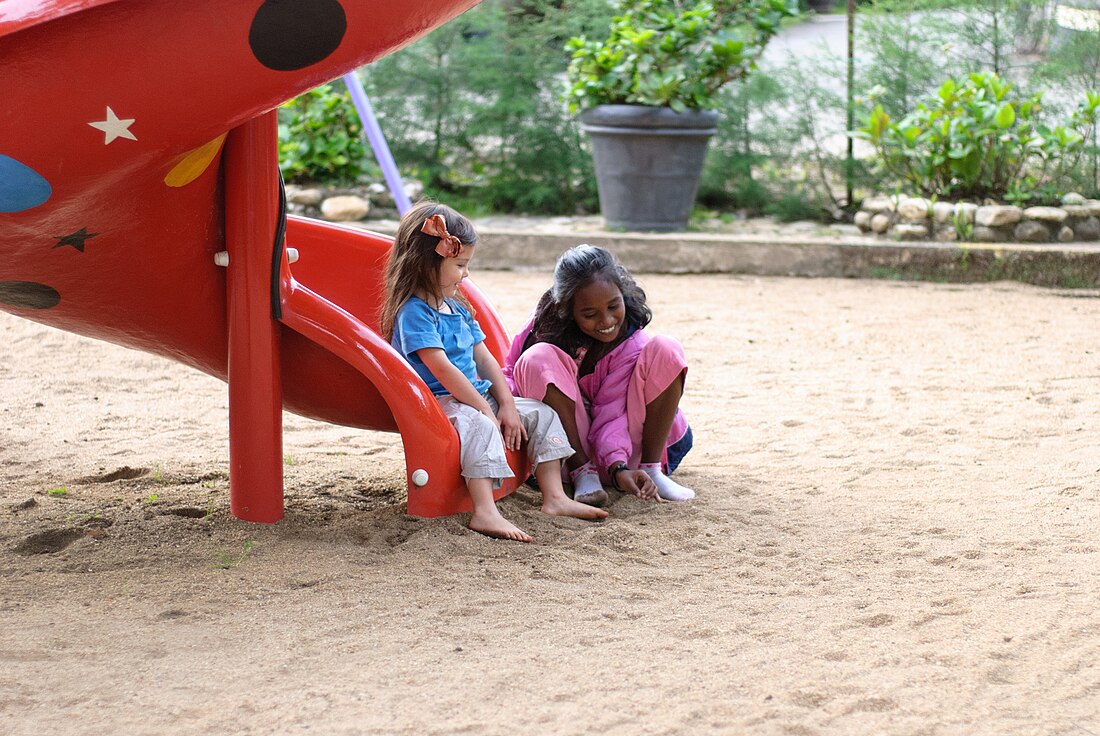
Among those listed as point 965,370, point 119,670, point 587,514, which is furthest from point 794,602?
point 965,370

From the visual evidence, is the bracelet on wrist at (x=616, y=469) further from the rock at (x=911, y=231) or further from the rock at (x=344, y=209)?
the rock at (x=344, y=209)

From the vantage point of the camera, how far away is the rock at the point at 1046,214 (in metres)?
6.65

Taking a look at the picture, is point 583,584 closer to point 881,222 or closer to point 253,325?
point 253,325

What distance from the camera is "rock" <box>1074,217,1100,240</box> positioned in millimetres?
6758

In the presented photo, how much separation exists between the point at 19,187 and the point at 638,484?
164cm

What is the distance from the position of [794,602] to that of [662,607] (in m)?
0.26

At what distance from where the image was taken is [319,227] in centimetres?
338

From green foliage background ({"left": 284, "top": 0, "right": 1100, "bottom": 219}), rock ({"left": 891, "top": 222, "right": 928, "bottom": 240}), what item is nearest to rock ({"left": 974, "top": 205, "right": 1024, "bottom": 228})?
rock ({"left": 891, "top": 222, "right": 928, "bottom": 240})

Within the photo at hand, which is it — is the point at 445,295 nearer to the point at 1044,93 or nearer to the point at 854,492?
the point at 854,492

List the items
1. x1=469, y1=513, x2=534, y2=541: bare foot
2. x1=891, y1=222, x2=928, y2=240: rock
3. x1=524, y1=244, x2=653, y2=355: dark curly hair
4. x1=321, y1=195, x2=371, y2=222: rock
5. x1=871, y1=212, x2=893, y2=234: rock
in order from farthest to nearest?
x1=321, y1=195, x2=371, y2=222: rock → x1=871, y1=212, x2=893, y2=234: rock → x1=891, y1=222, x2=928, y2=240: rock → x1=524, y1=244, x2=653, y2=355: dark curly hair → x1=469, y1=513, x2=534, y2=541: bare foot

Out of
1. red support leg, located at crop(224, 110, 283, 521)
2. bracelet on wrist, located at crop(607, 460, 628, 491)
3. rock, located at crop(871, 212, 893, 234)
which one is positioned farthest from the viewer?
rock, located at crop(871, 212, 893, 234)

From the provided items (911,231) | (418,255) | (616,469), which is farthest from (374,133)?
(911,231)

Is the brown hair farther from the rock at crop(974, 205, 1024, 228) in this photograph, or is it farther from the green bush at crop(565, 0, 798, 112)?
the rock at crop(974, 205, 1024, 228)

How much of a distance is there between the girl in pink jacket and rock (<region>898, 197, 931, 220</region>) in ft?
13.8
